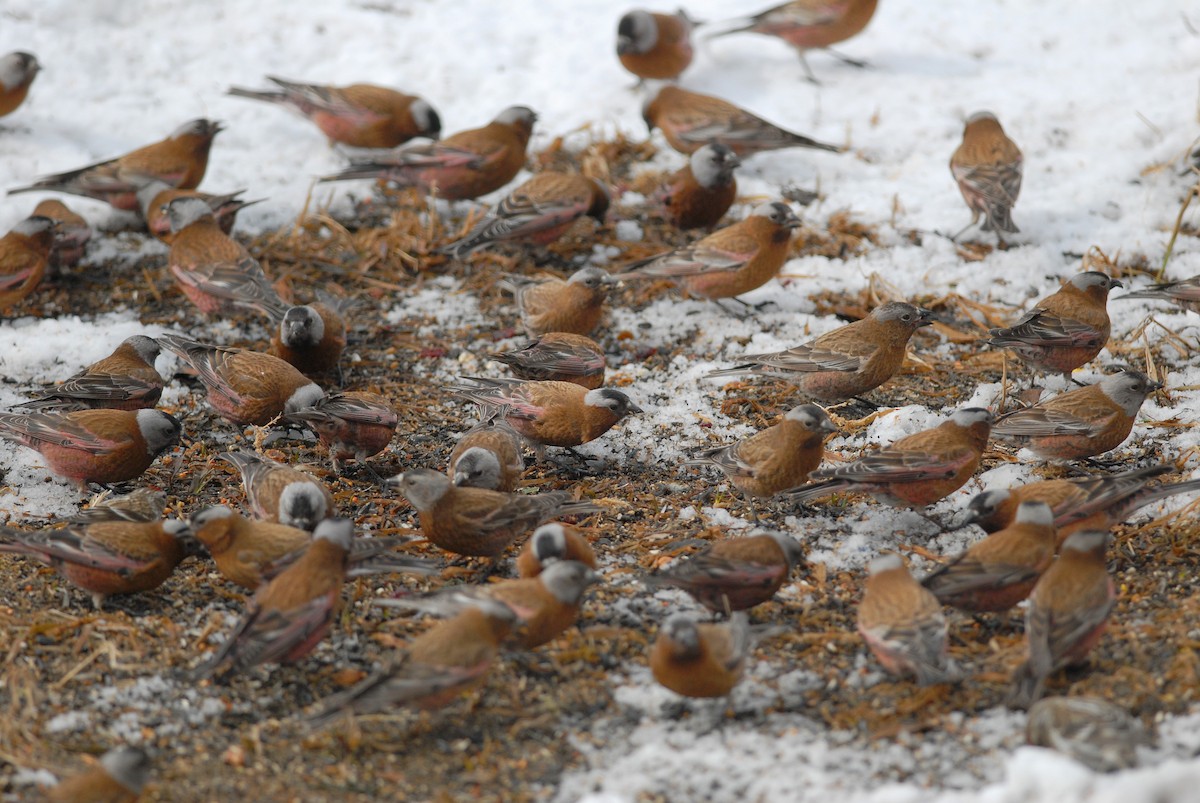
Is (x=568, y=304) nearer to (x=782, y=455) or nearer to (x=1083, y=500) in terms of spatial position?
(x=782, y=455)

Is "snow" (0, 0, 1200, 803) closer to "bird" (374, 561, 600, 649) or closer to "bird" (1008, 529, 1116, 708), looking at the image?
"bird" (374, 561, 600, 649)

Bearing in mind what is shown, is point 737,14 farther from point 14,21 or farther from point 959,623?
point 959,623

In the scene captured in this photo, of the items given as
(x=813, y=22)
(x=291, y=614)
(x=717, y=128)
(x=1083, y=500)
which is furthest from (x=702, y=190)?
(x=291, y=614)

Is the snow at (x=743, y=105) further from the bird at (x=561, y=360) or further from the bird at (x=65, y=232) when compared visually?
the bird at (x=561, y=360)

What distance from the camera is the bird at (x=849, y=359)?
22.0 feet

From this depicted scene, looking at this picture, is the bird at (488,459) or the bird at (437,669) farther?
the bird at (488,459)

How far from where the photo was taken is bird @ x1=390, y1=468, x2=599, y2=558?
215 inches

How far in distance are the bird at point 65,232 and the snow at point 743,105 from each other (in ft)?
0.90

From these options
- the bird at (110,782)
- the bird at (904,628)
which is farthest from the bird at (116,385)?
the bird at (904,628)

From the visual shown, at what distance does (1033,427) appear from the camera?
6.06 m

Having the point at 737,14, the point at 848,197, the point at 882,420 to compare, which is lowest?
the point at 882,420

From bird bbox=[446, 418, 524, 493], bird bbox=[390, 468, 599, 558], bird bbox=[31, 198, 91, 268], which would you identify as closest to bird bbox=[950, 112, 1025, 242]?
bird bbox=[446, 418, 524, 493]

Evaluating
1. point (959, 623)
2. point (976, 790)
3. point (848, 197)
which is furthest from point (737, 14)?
point (976, 790)

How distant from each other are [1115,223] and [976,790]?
5702 mm
